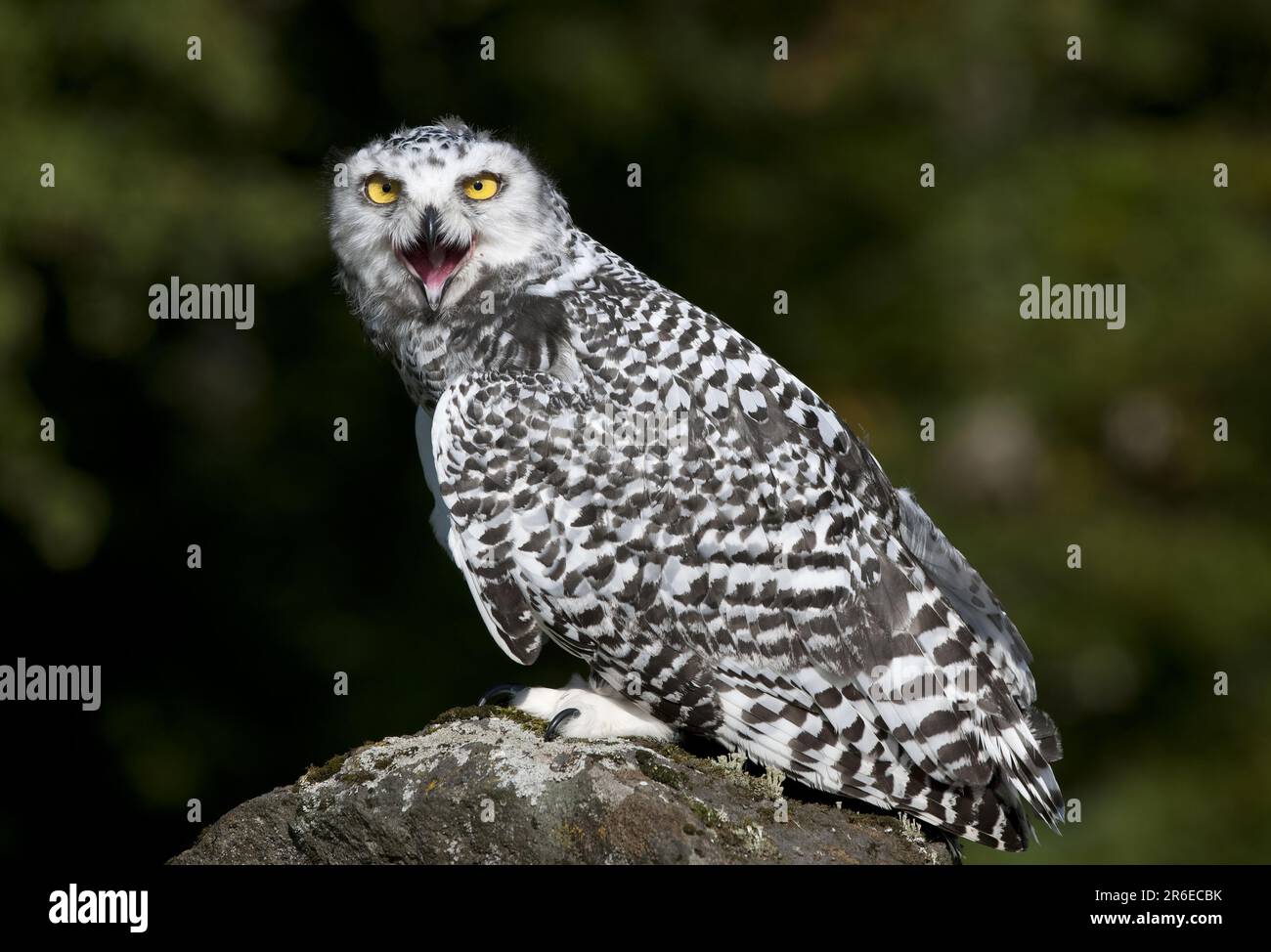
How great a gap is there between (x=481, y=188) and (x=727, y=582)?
152 centimetres

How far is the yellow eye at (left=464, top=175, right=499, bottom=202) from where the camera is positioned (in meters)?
4.65

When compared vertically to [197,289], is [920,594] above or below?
below

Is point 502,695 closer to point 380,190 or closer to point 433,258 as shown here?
point 433,258

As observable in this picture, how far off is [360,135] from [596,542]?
5.57m

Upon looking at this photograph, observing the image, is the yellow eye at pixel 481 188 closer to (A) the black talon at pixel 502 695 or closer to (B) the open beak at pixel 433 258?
(B) the open beak at pixel 433 258

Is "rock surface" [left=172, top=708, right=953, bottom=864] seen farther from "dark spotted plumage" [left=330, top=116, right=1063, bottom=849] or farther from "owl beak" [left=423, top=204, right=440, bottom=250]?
"owl beak" [left=423, top=204, right=440, bottom=250]

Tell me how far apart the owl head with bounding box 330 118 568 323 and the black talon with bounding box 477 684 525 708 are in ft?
4.22

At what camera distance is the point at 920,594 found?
14.5 feet

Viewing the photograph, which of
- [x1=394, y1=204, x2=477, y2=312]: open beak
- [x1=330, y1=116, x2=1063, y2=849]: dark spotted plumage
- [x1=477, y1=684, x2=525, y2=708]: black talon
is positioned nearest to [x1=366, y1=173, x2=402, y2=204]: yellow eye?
[x1=394, y1=204, x2=477, y2=312]: open beak

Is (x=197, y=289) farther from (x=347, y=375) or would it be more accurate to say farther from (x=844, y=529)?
(x=844, y=529)

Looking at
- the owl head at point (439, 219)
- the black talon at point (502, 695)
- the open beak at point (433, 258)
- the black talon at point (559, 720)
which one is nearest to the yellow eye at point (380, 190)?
the owl head at point (439, 219)

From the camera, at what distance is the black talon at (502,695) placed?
15.7 feet

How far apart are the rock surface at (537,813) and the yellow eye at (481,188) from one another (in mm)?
1715

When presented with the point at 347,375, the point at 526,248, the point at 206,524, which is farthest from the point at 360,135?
the point at 526,248
